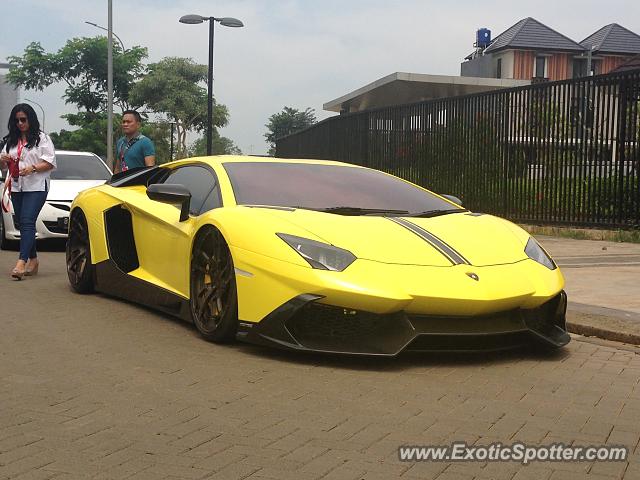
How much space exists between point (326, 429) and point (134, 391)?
107 cm

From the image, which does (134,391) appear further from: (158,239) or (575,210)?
(575,210)

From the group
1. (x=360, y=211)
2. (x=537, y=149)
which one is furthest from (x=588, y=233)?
(x=360, y=211)

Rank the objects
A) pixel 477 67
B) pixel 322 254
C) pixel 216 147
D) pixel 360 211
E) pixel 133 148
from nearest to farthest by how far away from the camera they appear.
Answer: pixel 322 254 < pixel 360 211 < pixel 133 148 < pixel 477 67 < pixel 216 147

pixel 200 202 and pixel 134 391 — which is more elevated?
pixel 200 202

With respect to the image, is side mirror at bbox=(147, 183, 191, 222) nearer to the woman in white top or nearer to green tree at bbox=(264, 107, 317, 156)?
the woman in white top

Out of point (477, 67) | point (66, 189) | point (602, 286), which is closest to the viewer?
point (602, 286)

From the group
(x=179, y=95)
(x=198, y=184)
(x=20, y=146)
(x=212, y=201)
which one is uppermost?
(x=179, y=95)

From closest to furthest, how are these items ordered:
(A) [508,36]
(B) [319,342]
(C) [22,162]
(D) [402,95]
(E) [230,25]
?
(B) [319,342], (C) [22,162], (E) [230,25], (D) [402,95], (A) [508,36]

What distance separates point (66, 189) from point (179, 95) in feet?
218

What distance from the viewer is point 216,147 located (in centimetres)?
12375

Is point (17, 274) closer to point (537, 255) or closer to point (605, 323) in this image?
point (537, 255)

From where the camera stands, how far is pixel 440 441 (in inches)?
135

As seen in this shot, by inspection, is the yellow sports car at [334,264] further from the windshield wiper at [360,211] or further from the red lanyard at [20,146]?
the red lanyard at [20,146]

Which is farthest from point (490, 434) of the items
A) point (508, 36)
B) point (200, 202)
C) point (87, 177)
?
point (508, 36)
